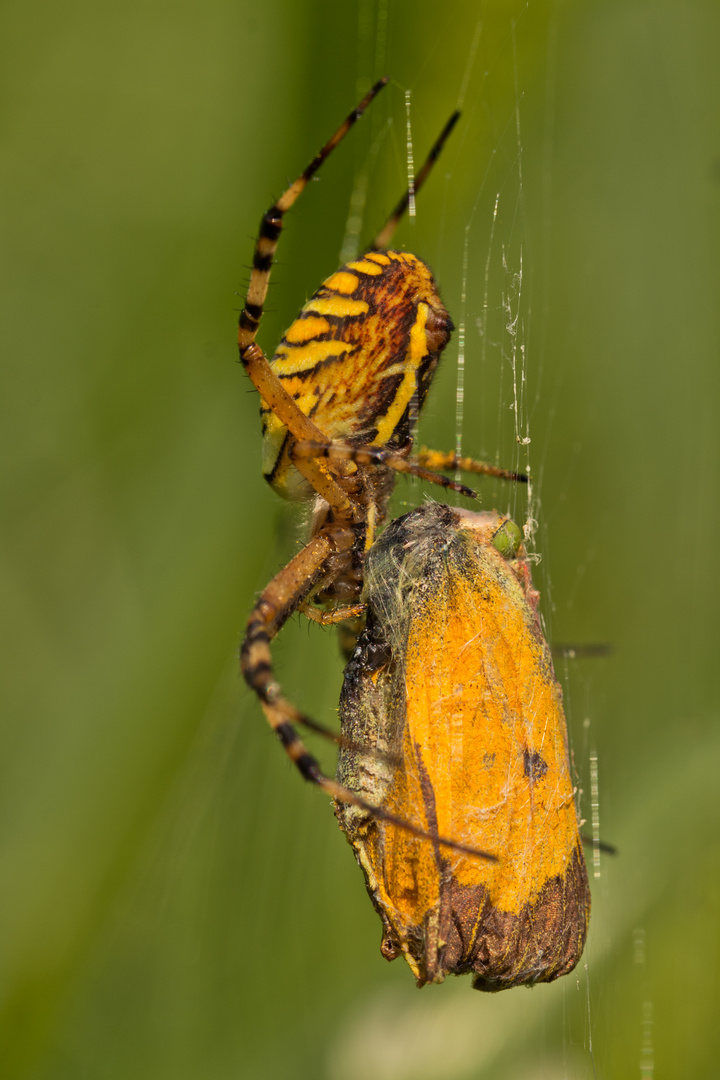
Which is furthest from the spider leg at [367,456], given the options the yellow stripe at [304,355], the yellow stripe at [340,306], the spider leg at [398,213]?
the spider leg at [398,213]

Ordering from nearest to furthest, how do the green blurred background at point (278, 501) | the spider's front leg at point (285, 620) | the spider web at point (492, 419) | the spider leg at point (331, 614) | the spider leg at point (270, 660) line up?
1. the spider leg at point (270, 660)
2. the spider's front leg at point (285, 620)
3. the spider leg at point (331, 614)
4. the spider web at point (492, 419)
5. the green blurred background at point (278, 501)

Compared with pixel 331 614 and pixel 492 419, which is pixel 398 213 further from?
pixel 331 614

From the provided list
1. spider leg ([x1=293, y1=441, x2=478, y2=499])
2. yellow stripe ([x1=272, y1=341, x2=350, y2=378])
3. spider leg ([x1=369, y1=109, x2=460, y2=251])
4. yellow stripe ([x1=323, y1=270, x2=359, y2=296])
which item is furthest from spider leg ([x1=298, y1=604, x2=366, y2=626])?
spider leg ([x1=369, y1=109, x2=460, y2=251])

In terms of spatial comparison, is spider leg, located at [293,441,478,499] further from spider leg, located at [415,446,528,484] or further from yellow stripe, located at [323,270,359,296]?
yellow stripe, located at [323,270,359,296]

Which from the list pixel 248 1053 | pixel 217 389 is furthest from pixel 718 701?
pixel 217 389

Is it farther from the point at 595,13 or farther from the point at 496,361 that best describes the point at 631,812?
the point at 595,13

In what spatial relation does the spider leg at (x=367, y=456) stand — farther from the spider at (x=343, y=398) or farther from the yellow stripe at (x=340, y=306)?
the yellow stripe at (x=340, y=306)

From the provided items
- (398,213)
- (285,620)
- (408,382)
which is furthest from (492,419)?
(285,620)
